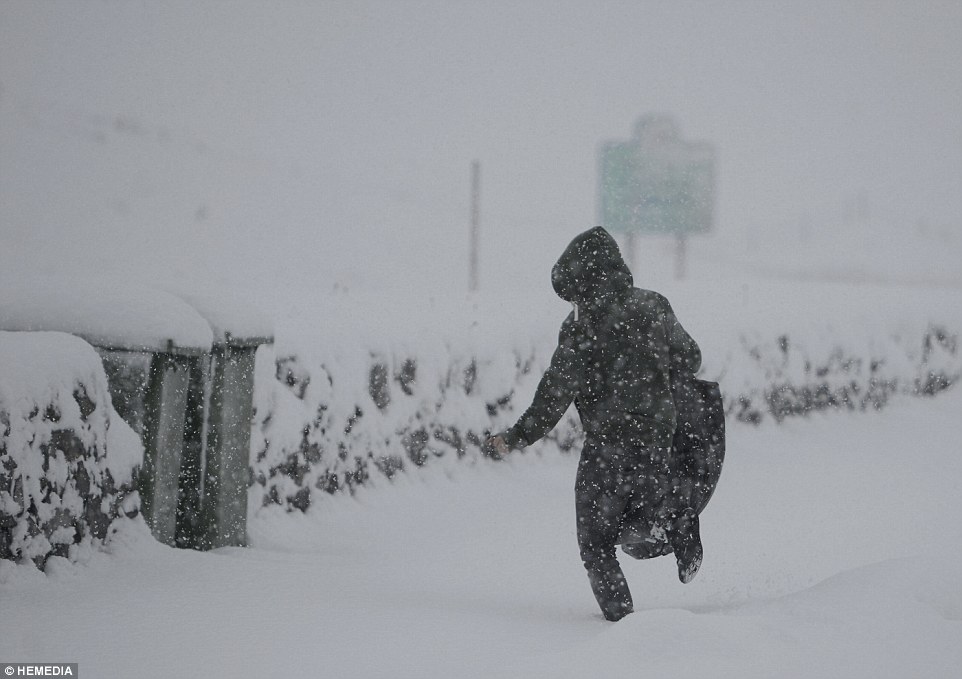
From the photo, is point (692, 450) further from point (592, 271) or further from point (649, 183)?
point (649, 183)

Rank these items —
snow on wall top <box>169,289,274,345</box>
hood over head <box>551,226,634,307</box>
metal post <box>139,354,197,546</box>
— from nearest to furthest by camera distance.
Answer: hood over head <box>551,226,634,307</box>
metal post <box>139,354,197,546</box>
snow on wall top <box>169,289,274,345</box>

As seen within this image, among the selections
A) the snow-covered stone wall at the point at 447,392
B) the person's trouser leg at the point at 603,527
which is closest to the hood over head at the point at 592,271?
the person's trouser leg at the point at 603,527

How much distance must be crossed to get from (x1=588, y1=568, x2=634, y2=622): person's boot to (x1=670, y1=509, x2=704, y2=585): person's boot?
0.28 m

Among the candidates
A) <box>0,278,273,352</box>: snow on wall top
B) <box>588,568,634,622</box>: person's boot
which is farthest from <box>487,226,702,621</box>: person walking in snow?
<box>0,278,273,352</box>: snow on wall top

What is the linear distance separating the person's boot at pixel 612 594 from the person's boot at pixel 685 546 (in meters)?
0.28

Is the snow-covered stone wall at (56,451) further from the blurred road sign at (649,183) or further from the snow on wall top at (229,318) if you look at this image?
the blurred road sign at (649,183)

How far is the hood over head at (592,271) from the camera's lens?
12.0ft

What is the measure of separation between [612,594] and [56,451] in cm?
233

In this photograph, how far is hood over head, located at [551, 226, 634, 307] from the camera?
365cm

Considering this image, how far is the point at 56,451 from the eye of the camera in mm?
3525

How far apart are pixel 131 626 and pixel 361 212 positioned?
94.1 feet

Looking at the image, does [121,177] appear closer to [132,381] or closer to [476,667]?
[132,381]

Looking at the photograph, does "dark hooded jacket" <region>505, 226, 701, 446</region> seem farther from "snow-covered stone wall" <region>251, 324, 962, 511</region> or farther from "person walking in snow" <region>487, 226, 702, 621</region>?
"snow-covered stone wall" <region>251, 324, 962, 511</region>

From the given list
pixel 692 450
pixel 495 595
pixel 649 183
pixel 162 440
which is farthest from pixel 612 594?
pixel 649 183
